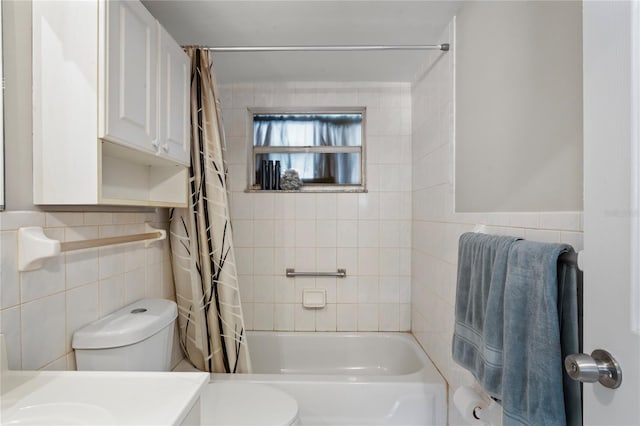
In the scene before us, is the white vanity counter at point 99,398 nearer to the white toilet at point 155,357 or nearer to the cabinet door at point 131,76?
the white toilet at point 155,357

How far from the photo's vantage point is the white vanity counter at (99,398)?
2.44 ft

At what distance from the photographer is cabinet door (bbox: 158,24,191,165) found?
1347mm

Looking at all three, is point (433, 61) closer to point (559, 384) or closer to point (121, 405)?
point (559, 384)

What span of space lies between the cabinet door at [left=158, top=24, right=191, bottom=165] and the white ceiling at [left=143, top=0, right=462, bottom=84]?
258 millimetres

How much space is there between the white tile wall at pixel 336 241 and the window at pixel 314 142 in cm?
13

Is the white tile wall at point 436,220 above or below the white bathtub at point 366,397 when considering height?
above

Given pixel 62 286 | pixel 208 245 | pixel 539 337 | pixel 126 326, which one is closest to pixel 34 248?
pixel 62 286

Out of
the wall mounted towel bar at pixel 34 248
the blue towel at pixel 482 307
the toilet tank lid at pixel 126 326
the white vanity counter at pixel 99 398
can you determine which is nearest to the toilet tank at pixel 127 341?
the toilet tank lid at pixel 126 326

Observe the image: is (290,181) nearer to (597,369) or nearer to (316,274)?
(316,274)

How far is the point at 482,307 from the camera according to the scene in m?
1.04

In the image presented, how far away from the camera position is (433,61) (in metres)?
1.86

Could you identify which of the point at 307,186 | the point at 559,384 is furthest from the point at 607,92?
the point at 307,186

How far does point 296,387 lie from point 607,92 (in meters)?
1.57

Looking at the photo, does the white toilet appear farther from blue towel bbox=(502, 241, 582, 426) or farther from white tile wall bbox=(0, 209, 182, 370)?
blue towel bbox=(502, 241, 582, 426)
